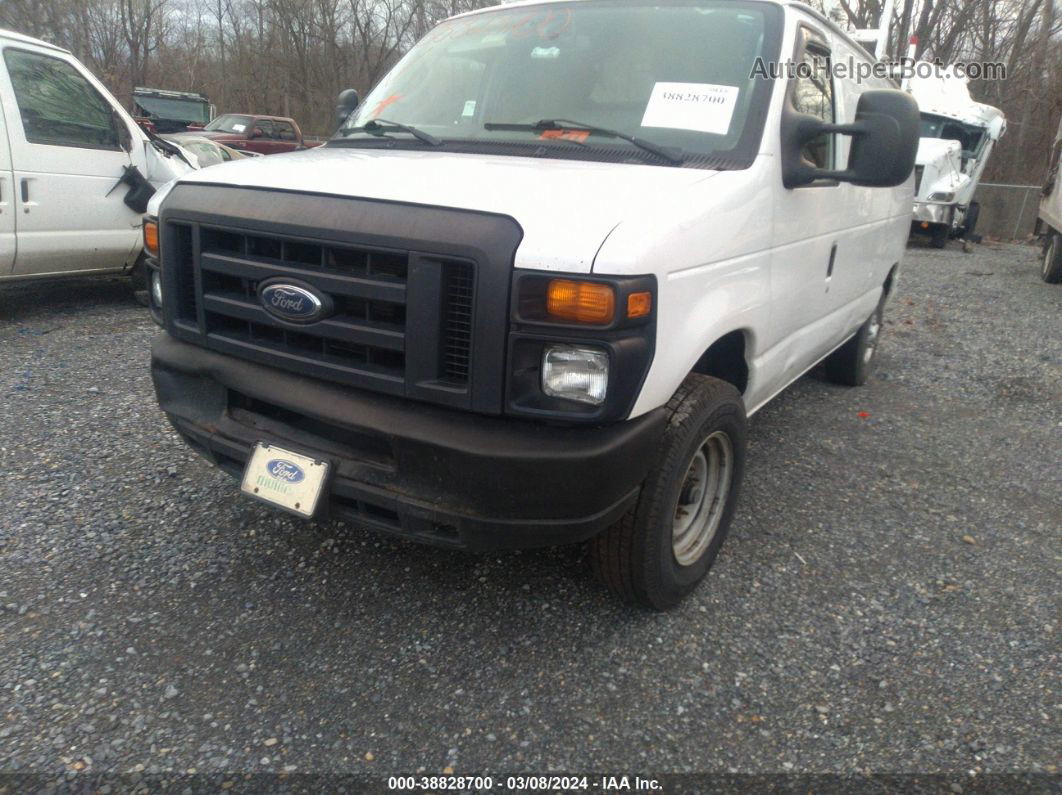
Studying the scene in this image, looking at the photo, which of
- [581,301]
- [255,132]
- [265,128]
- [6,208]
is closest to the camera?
[581,301]

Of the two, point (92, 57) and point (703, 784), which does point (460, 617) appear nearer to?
point (703, 784)

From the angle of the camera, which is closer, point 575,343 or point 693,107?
point 575,343

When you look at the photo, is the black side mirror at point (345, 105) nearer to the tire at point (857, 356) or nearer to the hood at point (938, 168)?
the tire at point (857, 356)

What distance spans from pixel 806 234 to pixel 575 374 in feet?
5.32

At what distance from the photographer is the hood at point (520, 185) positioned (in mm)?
2039

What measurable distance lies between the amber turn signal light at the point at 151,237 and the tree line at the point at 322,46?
61.7ft

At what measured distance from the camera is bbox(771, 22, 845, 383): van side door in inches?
118

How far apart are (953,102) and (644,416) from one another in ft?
55.3

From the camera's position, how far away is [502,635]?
2.63 meters

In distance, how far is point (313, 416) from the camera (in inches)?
90.7

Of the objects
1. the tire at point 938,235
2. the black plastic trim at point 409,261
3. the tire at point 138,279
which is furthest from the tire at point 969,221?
the black plastic trim at point 409,261

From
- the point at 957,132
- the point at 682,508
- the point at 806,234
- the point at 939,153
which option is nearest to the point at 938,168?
the point at 939,153

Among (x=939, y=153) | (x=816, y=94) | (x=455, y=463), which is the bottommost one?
(x=455, y=463)

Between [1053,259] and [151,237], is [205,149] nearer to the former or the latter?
[151,237]
